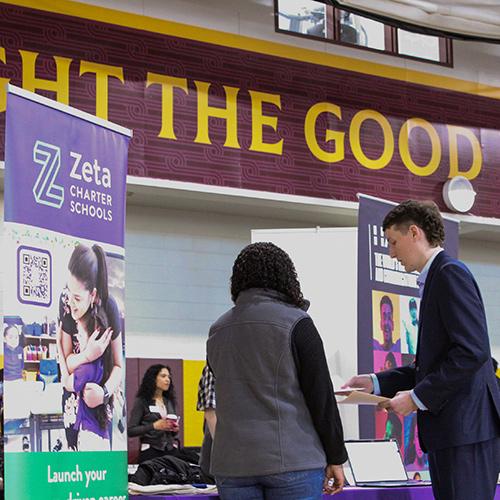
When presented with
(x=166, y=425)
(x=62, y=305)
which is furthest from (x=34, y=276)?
(x=166, y=425)

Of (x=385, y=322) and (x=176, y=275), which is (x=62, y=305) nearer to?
(x=385, y=322)

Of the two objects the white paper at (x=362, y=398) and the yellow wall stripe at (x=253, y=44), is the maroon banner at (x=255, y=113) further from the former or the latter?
the white paper at (x=362, y=398)

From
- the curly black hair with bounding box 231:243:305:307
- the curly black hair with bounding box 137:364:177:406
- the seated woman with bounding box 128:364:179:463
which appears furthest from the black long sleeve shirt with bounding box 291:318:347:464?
the curly black hair with bounding box 137:364:177:406

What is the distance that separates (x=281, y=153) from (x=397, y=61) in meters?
1.48

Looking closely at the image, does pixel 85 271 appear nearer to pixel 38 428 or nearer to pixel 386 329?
pixel 38 428

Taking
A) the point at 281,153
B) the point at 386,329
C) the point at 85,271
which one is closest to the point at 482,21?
the point at 281,153

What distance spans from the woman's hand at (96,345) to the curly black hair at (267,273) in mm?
726

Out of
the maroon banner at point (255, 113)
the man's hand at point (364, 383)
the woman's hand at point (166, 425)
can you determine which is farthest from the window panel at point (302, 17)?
the man's hand at point (364, 383)

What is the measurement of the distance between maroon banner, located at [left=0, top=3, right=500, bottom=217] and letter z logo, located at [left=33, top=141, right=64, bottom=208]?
10.9 ft

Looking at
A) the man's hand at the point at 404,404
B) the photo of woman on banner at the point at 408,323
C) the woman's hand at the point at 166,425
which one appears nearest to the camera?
the man's hand at the point at 404,404

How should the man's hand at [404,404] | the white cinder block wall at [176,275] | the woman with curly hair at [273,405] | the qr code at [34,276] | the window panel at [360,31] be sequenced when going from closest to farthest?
the woman with curly hair at [273,405], the man's hand at [404,404], the qr code at [34,276], the white cinder block wall at [176,275], the window panel at [360,31]

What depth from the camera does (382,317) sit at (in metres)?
5.13

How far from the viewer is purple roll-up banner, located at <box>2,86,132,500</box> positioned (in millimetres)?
3328

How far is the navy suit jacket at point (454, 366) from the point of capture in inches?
118
